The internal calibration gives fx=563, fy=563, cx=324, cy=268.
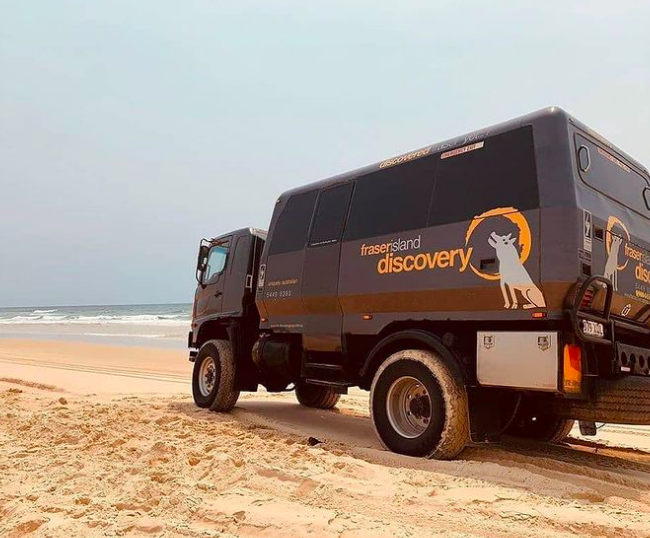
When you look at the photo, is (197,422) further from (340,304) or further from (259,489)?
(259,489)

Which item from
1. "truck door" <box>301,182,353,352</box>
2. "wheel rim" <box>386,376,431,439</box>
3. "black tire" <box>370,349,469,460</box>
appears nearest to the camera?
"black tire" <box>370,349,469,460</box>

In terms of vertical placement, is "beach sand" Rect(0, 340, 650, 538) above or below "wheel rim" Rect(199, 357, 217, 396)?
below

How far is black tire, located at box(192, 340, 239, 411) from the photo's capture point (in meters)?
8.11

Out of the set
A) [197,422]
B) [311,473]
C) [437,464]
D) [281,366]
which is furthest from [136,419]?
[437,464]

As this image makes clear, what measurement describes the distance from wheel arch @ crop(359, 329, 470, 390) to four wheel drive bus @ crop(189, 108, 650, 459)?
2cm

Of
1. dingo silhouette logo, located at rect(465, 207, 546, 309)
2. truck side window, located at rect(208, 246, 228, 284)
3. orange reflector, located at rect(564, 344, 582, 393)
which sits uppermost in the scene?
truck side window, located at rect(208, 246, 228, 284)

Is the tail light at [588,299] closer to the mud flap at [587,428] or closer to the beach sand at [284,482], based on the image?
the mud flap at [587,428]

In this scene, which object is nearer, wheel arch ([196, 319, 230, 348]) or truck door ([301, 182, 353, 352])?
truck door ([301, 182, 353, 352])

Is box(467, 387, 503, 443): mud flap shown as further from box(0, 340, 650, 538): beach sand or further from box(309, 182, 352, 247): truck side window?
box(309, 182, 352, 247): truck side window

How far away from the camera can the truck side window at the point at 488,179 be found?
491 centimetres

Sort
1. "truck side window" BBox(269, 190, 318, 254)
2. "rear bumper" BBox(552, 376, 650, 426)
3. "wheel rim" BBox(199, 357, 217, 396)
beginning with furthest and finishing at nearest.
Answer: "wheel rim" BBox(199, 357, 217, 396) → "truck side window" BBox(269, 190, 318, 254) → "rear bumper" BBox(552, 376, 650, 426)

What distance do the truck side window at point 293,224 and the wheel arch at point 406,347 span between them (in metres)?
1.93

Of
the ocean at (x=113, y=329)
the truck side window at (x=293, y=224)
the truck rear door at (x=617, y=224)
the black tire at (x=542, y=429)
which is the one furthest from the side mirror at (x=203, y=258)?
the ocean at (x=113, y=329)

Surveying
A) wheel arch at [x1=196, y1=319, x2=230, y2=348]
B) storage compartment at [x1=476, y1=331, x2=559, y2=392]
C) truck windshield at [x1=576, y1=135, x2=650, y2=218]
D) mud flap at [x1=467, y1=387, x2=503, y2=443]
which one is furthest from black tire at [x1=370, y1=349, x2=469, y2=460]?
wheel arch at [x1=196, y1=319, x2=230, y2=348]
